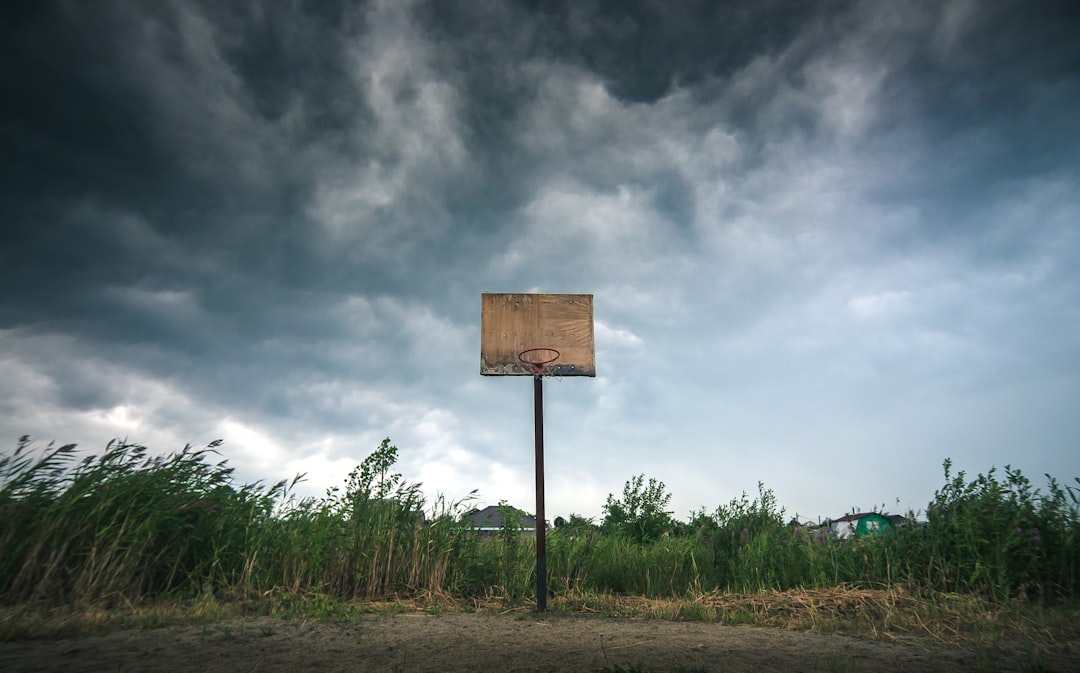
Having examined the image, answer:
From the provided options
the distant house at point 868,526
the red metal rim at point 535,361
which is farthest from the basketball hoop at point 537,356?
the distant house at point 868,526

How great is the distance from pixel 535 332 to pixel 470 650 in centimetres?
405

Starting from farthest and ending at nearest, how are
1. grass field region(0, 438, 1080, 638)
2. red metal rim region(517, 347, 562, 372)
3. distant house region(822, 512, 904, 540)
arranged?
distant house region(822, 512, 904, 540) < red metal rim region(517, 347, 562, 372) < grass field region(0, 438, 1080, 638)

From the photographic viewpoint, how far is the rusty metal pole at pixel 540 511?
6.42 meters

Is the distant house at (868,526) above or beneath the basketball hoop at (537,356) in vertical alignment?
beneath

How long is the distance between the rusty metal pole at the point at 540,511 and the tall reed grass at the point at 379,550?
0.70 metres

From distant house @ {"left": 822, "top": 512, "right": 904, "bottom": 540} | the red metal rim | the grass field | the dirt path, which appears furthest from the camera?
distant house @ {"left": 822, "top": 512, "right": 904, "bottom": 540}

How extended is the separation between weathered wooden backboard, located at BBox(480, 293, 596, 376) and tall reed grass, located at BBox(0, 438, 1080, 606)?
207 cm

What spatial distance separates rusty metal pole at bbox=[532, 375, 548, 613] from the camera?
21.1 feet

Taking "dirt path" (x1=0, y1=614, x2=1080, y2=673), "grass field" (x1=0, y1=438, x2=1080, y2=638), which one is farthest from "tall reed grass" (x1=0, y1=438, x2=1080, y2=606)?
"dirt path" (x1=0, y1=614, x2=1080, y2=673)

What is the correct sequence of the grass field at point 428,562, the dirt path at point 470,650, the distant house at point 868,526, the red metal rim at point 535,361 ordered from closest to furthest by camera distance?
the dirt path at point 470,650
the grass field at point 428,562
the red metal rim at point 535,361
the distant house at point 868,526

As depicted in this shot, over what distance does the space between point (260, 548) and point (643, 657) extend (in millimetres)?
4738

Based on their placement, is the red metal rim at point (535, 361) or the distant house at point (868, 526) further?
the distant house at point (868, 526)

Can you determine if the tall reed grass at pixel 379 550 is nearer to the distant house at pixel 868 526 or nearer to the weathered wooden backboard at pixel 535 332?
the distant house at pixel 868 526

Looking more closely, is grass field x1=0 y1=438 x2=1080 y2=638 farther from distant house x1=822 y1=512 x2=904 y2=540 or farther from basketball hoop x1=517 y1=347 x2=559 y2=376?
basketball hoop x1=517 y1=347 x2=559 y2=376
